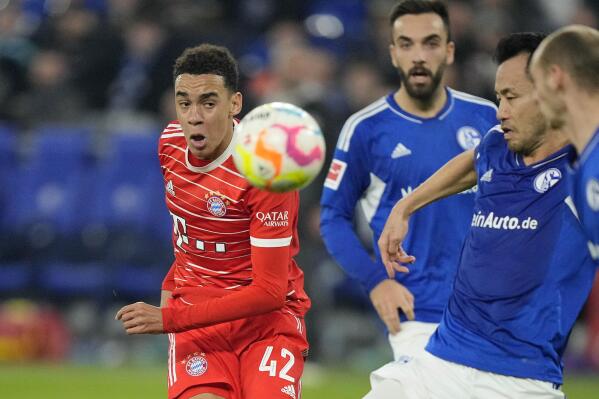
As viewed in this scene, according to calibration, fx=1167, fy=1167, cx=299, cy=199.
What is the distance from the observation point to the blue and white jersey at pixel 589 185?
4133mm

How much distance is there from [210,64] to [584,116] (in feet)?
6.63

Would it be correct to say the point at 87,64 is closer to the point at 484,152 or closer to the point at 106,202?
the point at 106,202

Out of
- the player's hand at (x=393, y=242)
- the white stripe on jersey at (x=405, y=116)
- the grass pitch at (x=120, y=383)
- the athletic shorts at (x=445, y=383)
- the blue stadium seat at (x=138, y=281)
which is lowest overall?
the grass pitch at (x=120, y=383)

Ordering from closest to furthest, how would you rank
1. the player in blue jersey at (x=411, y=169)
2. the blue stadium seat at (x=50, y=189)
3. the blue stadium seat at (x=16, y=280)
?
the player in blue jersey at (x=411, y=169), the blue stadium seat at (x=16, y=280), the blue stadium seat at (x=50, y=189)

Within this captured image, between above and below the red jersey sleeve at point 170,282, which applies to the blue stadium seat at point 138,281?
below

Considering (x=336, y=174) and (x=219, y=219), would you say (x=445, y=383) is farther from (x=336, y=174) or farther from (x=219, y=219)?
(x=336, y=174)

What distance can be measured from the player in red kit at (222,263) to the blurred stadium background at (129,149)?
17.4ft

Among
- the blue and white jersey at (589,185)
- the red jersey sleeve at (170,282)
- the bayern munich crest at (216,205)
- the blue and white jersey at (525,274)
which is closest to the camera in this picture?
the blue and white jersey at (589,185)

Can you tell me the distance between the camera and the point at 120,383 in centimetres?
1100

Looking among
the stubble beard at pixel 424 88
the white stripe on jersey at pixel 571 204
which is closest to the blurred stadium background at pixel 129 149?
the stubble beard at pixel 424 88

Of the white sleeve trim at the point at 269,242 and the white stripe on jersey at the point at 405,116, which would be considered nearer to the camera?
the white sleeve trim at the point at 269,242

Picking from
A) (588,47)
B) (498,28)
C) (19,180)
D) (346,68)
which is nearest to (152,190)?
(19,180)

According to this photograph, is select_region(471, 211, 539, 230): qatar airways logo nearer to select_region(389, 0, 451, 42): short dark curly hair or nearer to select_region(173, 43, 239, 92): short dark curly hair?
select_region(173, 43, 239, 92): short dark curly hair

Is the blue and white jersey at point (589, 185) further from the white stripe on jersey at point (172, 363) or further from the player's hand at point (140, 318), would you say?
the white stripe on jersey at point (172, 363)
